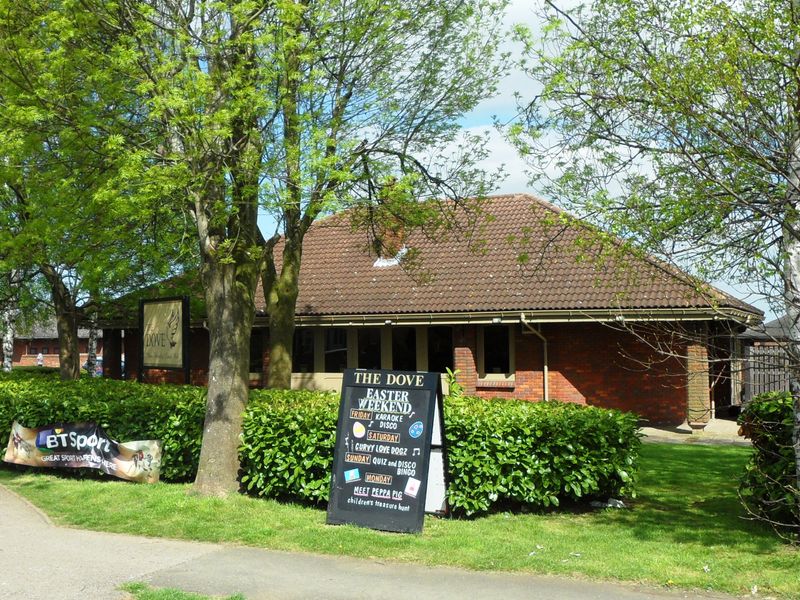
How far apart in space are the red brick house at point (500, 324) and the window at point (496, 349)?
0.03 metres

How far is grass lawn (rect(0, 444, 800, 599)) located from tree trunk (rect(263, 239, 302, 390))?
3.32m

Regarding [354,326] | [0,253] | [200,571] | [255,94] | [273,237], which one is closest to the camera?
[200,571]

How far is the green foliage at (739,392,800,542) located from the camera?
8.70 m

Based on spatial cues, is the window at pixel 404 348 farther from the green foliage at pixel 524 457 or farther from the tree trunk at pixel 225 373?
the green foliage at pixel 524 457

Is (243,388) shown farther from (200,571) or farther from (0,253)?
(0,253)

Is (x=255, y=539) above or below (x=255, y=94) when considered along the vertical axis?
below

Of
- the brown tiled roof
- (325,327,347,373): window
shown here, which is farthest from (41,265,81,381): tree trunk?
(325,327,347,373): window

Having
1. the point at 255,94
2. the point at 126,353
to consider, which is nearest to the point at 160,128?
the point at 255,94

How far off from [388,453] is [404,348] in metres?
→ 13.6

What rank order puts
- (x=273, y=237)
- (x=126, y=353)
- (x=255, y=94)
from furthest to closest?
(x=126, y=353), (x=273, y=237), (x=255, y=94)

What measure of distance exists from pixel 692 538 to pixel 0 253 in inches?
512

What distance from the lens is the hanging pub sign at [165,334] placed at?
12.8m

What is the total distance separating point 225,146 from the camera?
10969 mm

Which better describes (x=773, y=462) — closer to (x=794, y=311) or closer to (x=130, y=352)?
(x=794, y=311)
